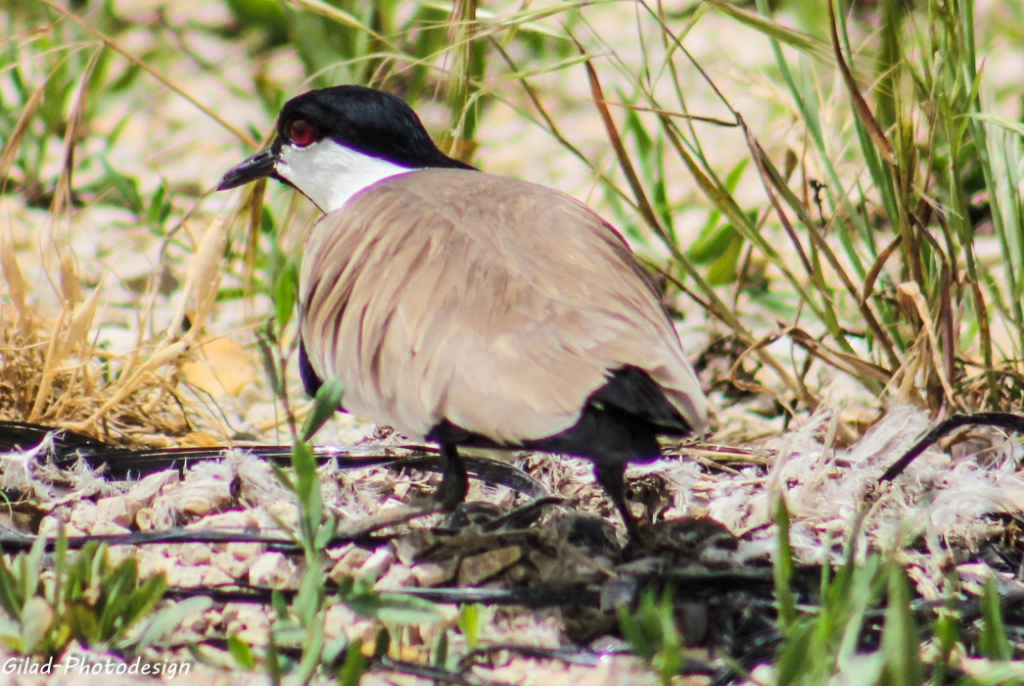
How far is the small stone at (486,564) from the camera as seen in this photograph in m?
2.46

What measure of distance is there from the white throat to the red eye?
0.02 m

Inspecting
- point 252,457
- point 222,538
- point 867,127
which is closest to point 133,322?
point 252,457

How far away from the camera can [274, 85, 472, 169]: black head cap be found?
3.23 m

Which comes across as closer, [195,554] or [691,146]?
[195,554]

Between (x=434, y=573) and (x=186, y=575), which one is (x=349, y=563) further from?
(x=186, y=575)

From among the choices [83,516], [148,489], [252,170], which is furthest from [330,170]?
[83,516]

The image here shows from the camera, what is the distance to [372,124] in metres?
3.23

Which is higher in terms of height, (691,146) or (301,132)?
(301,132)

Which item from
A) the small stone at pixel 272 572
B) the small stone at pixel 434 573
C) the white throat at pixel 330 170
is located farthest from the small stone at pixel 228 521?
the white throat at pixel 330 170

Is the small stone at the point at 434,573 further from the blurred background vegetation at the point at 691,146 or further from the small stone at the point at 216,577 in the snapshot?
the blurred background vegetation at the point at 691,146

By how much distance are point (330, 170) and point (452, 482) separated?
1.11 metres

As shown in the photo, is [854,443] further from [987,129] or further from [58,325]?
[58,325]

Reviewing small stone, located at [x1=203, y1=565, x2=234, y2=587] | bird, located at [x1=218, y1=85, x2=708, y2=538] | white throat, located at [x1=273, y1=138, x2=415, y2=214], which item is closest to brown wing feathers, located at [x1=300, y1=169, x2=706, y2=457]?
bird, located at [x1=218, y1=85, x2=708, y2=538]

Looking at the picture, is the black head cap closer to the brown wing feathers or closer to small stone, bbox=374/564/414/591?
the brown wing feathers
